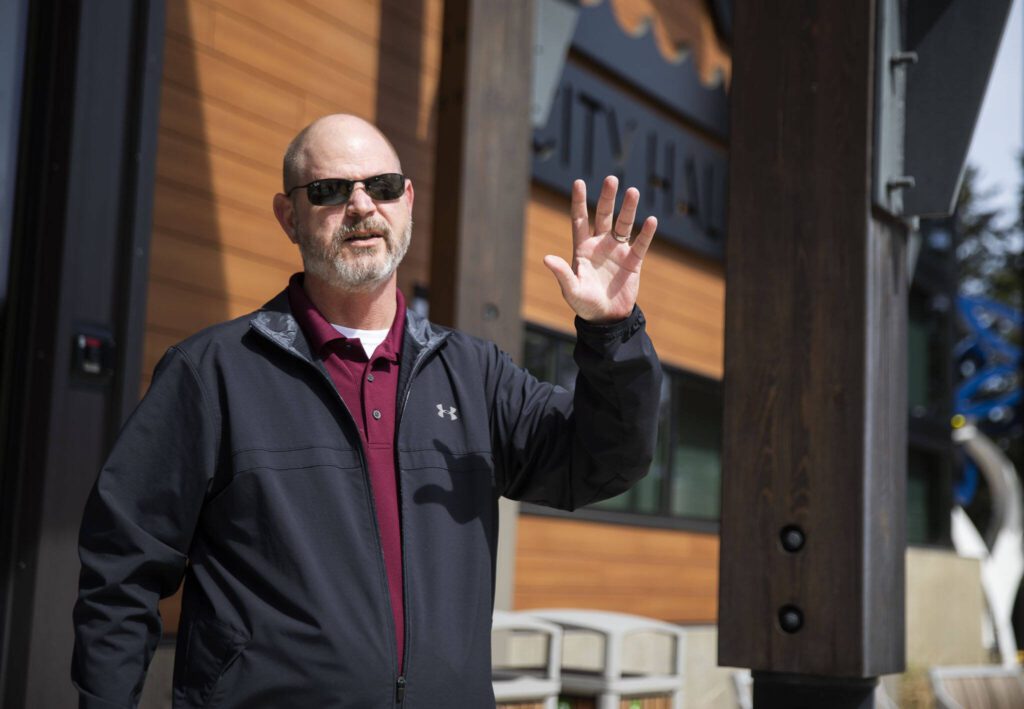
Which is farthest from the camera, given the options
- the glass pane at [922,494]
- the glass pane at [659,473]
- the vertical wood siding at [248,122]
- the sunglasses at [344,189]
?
the glass pane at [922,494]

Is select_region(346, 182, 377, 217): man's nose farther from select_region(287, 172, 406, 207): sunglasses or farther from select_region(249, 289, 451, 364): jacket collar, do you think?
select_region(249, 289, 451, 364): jacket collar

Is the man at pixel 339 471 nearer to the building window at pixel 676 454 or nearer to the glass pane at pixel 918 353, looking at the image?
the building window at pixel 676 454

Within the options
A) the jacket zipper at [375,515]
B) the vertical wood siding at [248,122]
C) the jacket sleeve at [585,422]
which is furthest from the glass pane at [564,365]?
the jacket zipper at [375,515]

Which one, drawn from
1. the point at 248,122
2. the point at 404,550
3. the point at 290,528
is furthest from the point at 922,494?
the point at 290,528

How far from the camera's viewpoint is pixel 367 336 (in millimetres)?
2633

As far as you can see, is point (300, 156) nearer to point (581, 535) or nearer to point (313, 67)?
point (313, 67)

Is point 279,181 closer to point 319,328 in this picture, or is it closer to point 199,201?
point 199,201

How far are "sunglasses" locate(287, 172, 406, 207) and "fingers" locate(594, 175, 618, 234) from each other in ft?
1.39

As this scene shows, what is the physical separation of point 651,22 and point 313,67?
12.8 feet

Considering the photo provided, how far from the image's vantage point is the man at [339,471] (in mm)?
2324

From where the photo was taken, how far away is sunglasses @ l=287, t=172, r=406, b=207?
265 cm

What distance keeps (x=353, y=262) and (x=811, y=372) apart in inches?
58.8

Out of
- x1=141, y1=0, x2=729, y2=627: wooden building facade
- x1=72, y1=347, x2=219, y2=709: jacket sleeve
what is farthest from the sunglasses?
x1=141, y1=0, x2=729, y2=627: wooden building facade

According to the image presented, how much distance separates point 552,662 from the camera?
502cm
